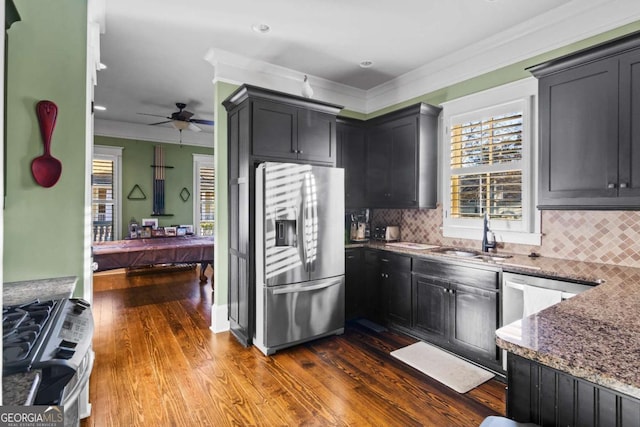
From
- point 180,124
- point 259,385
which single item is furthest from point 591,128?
point 180,124

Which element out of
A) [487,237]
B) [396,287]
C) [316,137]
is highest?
[316,137]

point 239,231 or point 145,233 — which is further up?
point 239,231

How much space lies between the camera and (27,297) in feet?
5.46

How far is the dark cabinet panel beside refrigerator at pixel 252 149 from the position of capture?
3.23 metres

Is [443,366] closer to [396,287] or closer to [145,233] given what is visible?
[396,287]

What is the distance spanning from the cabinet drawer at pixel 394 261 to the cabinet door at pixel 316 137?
115 centimetres

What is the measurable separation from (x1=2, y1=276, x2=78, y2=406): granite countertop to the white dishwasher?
8.76 feet

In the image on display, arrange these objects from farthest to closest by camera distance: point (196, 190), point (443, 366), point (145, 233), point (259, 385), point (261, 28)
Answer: point (196, 190), point (145, 233), point (261, 28), point (443, 366), point (259, 385)

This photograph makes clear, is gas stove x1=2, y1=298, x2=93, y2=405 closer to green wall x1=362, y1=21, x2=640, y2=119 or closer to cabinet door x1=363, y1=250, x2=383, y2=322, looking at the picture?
cabinet door x1=363, y1=250, x2=383, y2=322

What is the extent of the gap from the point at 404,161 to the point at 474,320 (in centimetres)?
183

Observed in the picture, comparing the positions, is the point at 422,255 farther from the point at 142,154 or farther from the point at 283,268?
the point at 142,154

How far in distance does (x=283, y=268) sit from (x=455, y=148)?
2.21 meters

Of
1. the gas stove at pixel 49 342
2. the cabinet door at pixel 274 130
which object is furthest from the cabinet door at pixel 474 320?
the gas stove at pixel 49 342

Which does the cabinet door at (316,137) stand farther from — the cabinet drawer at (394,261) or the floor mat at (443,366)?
the floor mat at (443,366)
